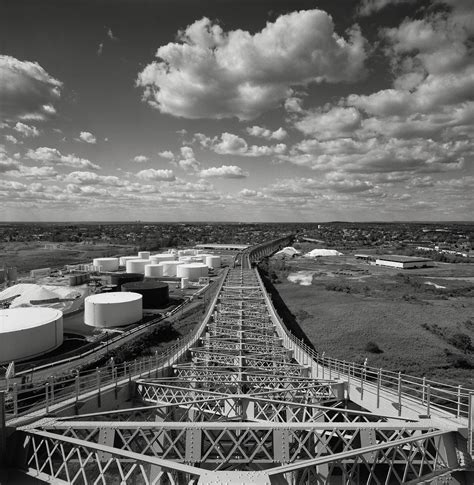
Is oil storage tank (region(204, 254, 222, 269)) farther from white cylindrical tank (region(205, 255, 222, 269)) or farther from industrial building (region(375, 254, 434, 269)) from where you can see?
industrial building (region(375, 254, 434, 269))

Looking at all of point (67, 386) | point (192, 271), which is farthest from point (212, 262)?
point (67, 386)

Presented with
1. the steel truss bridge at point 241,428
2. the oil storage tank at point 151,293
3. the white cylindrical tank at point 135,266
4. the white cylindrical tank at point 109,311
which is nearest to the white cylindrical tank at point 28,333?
the white cylindrical tank at point 109,311

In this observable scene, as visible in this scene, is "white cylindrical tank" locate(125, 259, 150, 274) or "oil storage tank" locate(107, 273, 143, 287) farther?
"white cylindrical tank" locate(125, 259, 150, 274)

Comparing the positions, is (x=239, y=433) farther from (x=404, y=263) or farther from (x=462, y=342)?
(x=404, y=263)

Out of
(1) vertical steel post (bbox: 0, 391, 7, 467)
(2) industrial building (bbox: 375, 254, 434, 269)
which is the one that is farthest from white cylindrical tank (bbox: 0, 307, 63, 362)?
(2) industrial building (bbox: 375, 254, 434, 269)

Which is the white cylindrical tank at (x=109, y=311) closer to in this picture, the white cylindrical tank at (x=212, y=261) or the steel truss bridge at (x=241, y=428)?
the steel truss bridge at (x=241, y=428)

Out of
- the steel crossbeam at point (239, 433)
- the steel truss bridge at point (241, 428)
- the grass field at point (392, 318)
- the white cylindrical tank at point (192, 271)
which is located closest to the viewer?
the steel crossbeam at point (239, 433)
